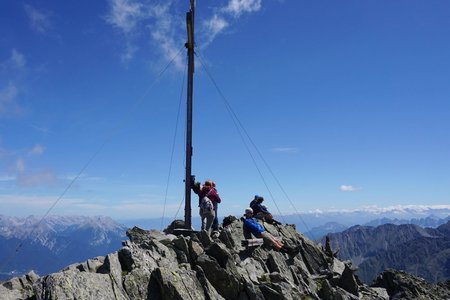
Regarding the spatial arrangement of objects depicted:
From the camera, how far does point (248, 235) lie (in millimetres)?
28422

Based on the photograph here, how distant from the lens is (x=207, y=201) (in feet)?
95.4

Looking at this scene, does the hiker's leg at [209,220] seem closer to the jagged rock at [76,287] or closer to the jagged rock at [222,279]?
the jagged rock at [222,279]

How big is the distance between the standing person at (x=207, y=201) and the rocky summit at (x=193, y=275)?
2.12m

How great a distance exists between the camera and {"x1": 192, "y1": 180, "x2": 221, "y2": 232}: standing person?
2908 centimetres

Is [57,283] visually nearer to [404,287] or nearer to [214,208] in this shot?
[214,208]

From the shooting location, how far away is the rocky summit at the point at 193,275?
51.3 feet

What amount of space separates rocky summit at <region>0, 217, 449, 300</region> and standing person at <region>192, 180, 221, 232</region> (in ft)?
6.97

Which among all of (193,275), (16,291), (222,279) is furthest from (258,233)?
(16,291)

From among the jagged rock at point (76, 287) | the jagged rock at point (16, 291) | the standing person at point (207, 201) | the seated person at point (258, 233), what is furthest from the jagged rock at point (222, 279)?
the standing person at point (207, 201)

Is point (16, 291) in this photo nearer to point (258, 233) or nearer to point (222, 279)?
point (222, 279)

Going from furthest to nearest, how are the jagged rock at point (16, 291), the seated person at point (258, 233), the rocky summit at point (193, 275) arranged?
the seated person at point (258, 233) → the jagged rock at point (16, 291) → the rocky summit at point (193, 275)

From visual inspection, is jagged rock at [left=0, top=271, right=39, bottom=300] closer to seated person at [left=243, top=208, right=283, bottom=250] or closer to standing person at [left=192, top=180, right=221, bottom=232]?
standing person at [left=192, top=180, right=221, bottom=232]

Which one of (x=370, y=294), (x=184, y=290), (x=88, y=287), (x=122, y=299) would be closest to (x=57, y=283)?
(x=88, y=287)

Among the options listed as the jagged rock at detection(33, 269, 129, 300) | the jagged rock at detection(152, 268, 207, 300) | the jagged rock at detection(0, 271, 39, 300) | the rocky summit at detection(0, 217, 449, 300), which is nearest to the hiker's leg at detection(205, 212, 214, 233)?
the rocky summit at detection(0, 217, 449, 300)
